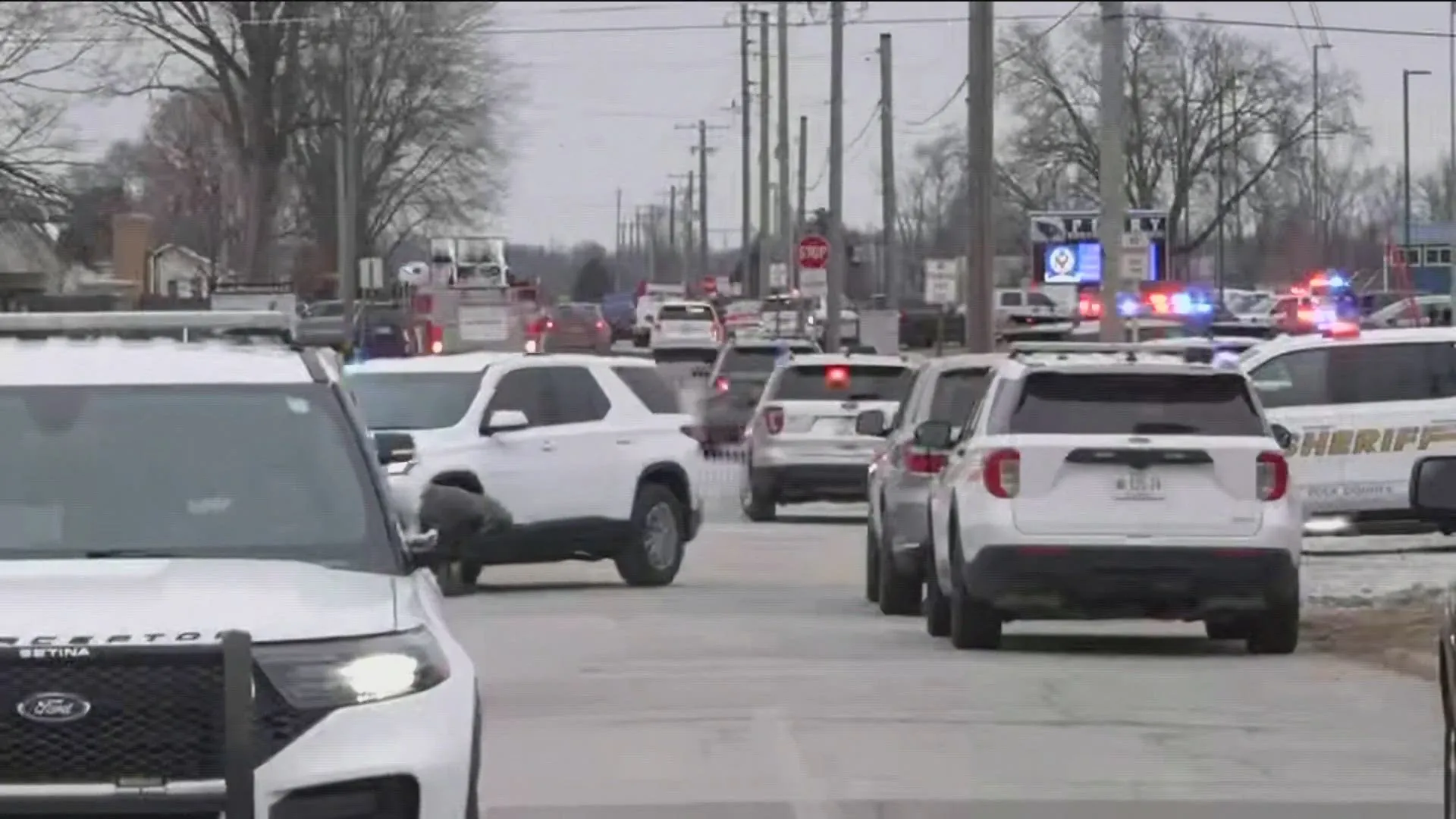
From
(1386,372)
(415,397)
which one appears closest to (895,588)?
(415,397)

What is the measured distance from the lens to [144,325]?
29.6 ft

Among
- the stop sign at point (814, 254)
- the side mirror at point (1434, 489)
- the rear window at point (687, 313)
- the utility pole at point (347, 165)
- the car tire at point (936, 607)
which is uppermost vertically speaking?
the utility pole at point (347, 165)

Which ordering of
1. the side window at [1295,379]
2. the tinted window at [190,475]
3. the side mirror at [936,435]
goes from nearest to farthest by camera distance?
the tinted window at [190,475], the side mirror at [936,435], the side window at [1295,379]

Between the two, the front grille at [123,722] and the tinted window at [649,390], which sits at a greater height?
the tinted window at [649,390]

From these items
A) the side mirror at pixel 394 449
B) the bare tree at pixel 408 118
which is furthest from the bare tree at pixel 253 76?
the side mirror at pixel 394 449

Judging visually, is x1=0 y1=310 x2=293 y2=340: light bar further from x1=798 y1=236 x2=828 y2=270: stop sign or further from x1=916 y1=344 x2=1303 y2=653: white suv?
x1=798 y1=236 x2=828 y2=270: stop sign

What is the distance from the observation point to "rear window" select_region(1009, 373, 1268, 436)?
1517cm

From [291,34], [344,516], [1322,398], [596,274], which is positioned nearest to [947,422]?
[1322,398]

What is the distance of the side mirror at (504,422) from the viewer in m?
20.4

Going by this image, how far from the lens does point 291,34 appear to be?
66.2m

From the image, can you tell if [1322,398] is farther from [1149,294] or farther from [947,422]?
[1149,294]

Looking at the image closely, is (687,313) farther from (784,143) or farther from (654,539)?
(654,539)

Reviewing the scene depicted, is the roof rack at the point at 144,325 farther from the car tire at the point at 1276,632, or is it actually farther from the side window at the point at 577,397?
the side window at the point at 577,397

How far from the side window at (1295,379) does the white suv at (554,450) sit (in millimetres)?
5214
